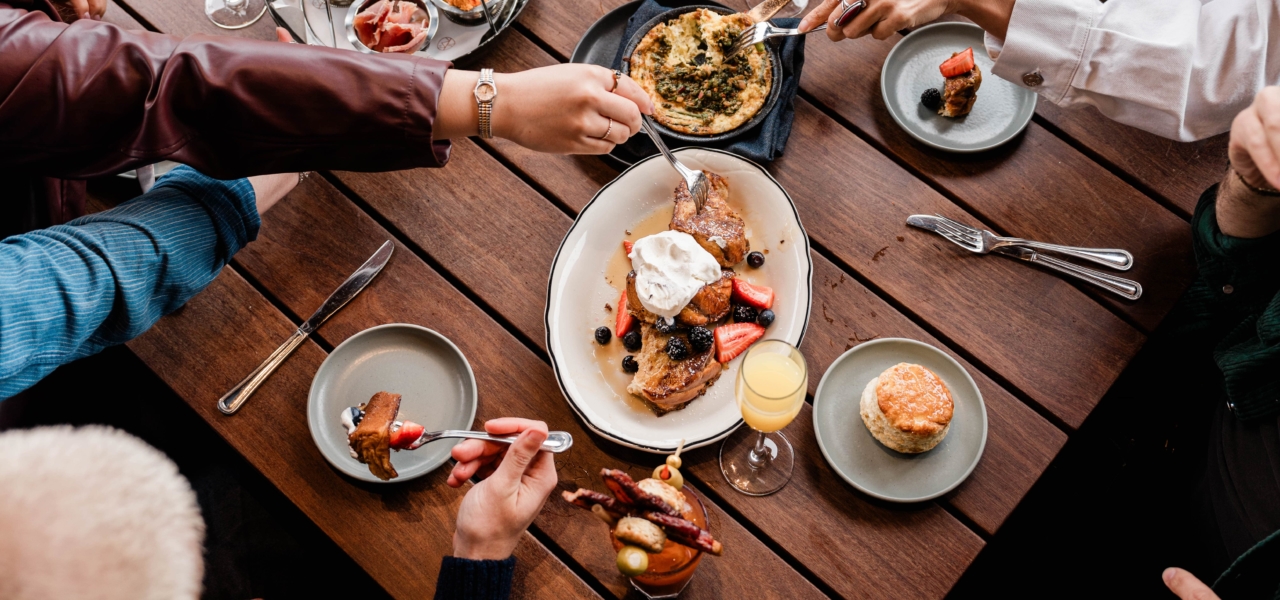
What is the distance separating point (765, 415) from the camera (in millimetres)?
1518

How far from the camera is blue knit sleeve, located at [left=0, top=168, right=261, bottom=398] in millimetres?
1409

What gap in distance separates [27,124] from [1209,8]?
2.50 metres

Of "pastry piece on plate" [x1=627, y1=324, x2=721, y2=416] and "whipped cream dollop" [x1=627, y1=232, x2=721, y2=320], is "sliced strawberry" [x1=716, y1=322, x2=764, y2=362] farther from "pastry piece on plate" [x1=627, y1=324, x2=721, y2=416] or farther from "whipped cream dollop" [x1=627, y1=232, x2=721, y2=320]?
"whipped cream dollop" [x1=627, y1=232, x2=721, y2=320]

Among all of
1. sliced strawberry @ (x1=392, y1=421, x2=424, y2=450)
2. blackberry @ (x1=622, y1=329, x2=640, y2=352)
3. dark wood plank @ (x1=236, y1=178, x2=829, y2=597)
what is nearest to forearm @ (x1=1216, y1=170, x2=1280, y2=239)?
dark wood plank @ (x1=236, y1=178, x2=829, y2=597)

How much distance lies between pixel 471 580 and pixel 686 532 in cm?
45

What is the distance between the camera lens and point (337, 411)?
1.75m

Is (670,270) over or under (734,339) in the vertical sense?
over

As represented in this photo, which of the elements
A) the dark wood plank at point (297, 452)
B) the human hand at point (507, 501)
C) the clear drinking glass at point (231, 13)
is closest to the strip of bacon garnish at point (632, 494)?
the human hand at point (507, 501)

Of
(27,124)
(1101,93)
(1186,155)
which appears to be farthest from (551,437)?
(1186,155)

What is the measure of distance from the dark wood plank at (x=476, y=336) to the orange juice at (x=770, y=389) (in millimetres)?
274

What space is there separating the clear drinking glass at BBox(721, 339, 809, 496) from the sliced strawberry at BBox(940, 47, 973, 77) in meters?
0.88

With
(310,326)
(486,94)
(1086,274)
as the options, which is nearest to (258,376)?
(310,326)

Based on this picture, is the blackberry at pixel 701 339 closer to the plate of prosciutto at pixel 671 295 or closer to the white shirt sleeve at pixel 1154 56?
the plate of prosciutto at pixel 671 295

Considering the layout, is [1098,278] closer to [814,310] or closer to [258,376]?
[814,310]
